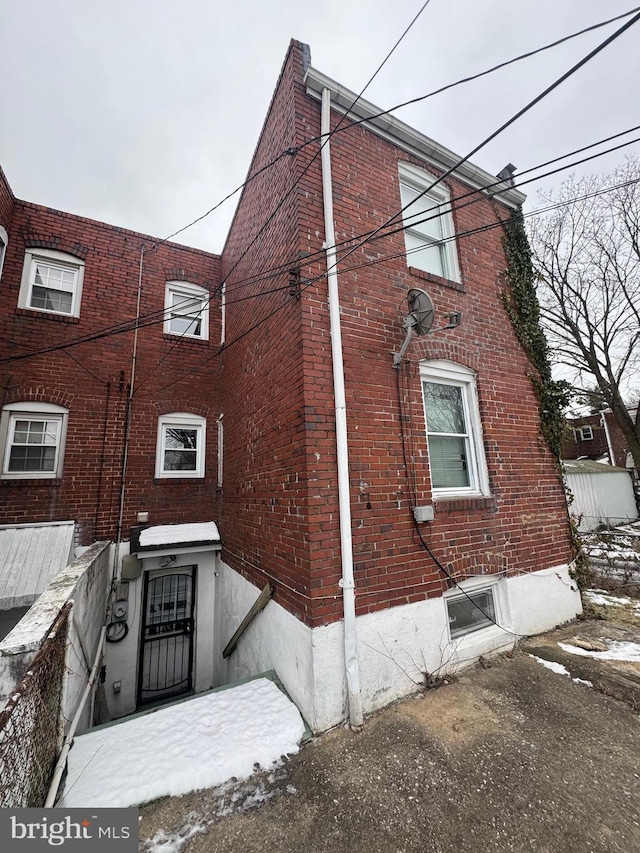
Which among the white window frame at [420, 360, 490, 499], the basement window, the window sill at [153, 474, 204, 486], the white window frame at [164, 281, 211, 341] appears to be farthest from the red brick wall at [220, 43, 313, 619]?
the basement window

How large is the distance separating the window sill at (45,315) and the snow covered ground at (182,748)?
21.8 ft

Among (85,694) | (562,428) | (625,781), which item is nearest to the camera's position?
(625,781)

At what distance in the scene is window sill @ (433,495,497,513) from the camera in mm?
3932

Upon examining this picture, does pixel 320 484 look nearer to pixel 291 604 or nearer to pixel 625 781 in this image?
pixel 291 604

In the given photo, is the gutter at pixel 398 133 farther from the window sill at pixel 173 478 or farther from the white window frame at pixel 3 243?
the window sill at pixel 173 478

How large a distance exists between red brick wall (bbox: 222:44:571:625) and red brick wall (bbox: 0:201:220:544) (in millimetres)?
2215

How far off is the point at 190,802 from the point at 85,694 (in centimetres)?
226

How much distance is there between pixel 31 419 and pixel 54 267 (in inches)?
123

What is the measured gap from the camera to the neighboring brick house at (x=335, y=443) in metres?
3.36

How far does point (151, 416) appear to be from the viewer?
7.02m

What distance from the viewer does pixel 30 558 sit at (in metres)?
5.29

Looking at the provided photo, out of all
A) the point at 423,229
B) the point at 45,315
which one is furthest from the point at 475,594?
the point at 45,315

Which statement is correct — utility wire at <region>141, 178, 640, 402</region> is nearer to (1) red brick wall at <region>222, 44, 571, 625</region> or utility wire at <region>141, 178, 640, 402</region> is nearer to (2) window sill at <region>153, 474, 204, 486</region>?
(1) red brick wall at <region>222, 44, 571, 625</region>

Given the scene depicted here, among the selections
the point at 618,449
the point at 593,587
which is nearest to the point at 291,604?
the point at 593,587
